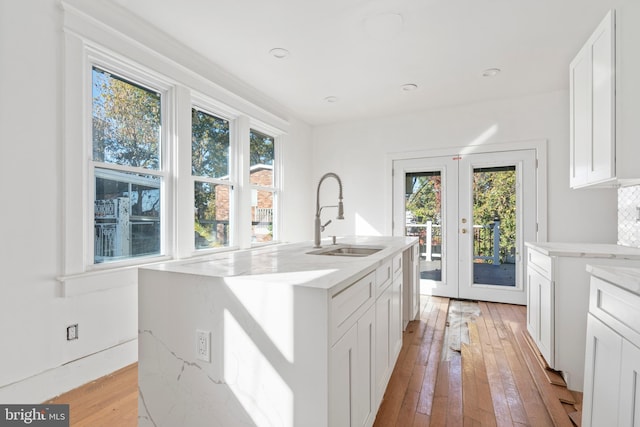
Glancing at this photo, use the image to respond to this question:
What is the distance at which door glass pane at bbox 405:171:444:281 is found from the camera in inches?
171

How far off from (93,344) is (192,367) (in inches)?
53.8

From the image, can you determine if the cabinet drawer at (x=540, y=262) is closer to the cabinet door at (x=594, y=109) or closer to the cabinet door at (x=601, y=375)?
the cabinet door at (x=594, y=109)

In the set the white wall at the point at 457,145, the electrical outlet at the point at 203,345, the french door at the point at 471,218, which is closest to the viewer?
the electrical outlet at the point at 203,345

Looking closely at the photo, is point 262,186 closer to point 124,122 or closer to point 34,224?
point 124,122

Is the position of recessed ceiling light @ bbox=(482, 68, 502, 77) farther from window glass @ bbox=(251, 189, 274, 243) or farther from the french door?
window glass @ bbox=(251, 189, 274, 243)

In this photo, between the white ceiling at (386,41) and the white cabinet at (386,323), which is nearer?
the white cabinet at (386,323)

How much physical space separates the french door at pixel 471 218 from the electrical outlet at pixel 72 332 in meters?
3.75

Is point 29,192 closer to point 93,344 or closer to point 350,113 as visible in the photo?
point 93,344

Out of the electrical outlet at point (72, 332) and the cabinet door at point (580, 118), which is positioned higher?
the cabinet door at point (580, 118)

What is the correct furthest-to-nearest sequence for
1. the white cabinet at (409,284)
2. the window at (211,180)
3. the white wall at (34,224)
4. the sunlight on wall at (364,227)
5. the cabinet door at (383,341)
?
the sunlight on wall at (364,227) → the window at (211,180) → the white cabinet at (409,284) → the white wall at (34,224) → the cabinet door at (383,341)

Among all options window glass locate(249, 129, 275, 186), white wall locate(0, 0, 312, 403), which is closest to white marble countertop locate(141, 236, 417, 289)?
white wall locate(0, 0, 312, 403)

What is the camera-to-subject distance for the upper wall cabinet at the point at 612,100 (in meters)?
1.96

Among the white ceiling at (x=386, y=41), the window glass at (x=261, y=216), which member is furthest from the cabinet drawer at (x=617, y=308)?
the window glass at (x=261, y=216)

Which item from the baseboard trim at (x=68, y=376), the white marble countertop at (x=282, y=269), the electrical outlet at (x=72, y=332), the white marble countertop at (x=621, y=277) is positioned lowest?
the baseboard trim at (x=68, y=376)
